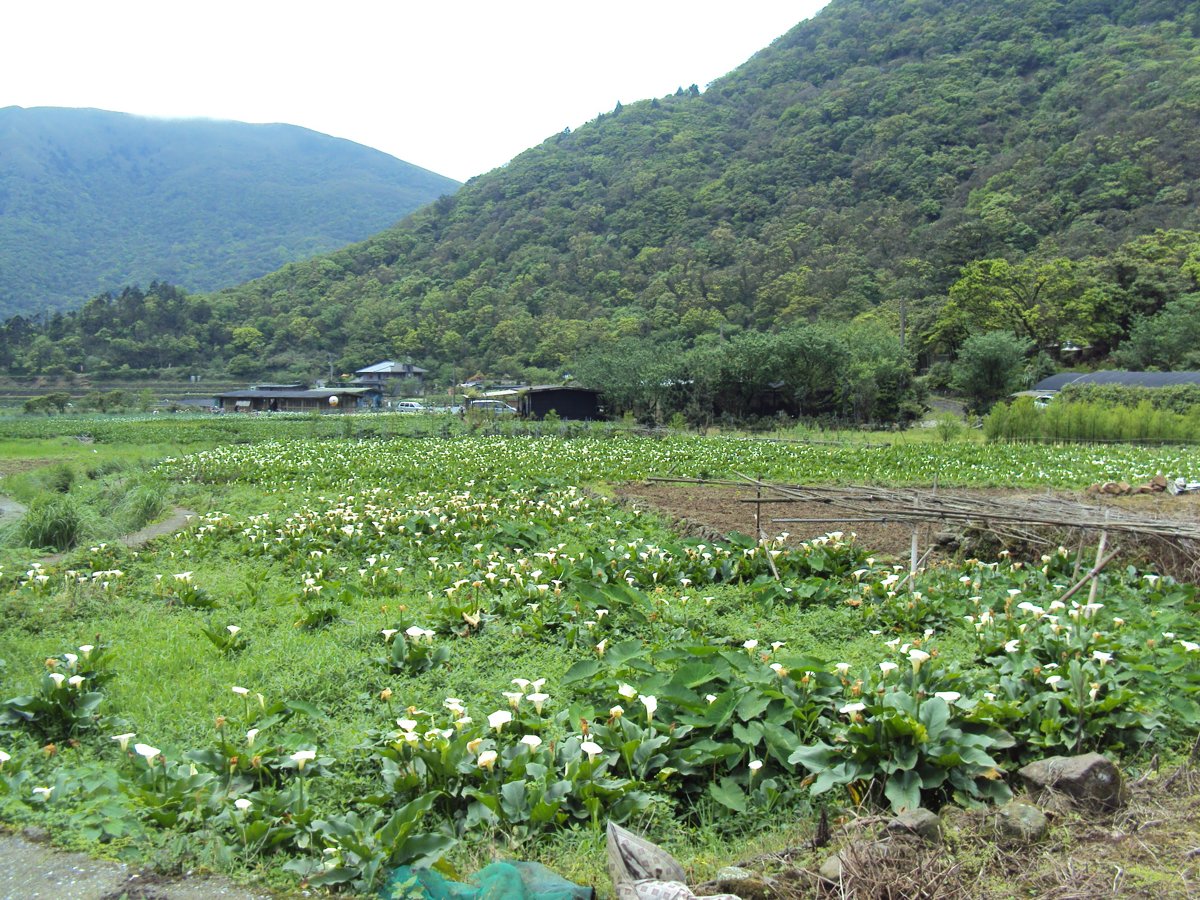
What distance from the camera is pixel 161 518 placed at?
14.8 metres

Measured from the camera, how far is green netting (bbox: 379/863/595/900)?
2939 mm

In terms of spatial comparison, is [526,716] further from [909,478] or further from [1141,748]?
[909,478]

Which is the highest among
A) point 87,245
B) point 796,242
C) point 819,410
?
point 87,245

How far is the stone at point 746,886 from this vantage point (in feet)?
10.6

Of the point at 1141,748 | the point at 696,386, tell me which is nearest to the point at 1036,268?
the point at 696,386

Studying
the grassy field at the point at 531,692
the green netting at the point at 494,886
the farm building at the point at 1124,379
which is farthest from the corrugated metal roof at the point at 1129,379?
the green netting at the point at 494,886

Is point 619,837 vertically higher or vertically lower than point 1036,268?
lower

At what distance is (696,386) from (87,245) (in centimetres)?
15093

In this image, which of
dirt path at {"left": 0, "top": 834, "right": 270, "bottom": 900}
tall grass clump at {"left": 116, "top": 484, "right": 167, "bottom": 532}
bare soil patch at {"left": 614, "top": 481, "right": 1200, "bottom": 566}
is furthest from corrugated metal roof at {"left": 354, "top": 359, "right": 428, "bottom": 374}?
dirt path at {"left": 0, "top": 834, "right": 270, "bottom": 900}

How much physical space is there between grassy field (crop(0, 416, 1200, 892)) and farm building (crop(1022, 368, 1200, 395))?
3372 centimetres

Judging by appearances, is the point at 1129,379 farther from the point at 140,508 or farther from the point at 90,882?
the point at 90,882

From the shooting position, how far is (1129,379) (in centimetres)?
3688

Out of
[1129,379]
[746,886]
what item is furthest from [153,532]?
[1129,379]

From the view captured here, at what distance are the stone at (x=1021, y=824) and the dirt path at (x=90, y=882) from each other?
3199 mm
